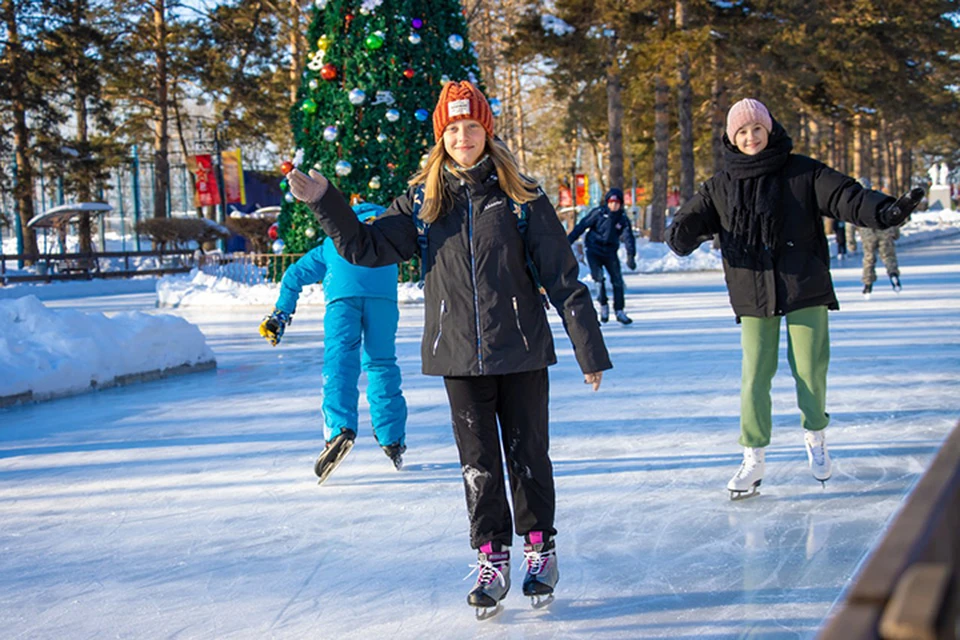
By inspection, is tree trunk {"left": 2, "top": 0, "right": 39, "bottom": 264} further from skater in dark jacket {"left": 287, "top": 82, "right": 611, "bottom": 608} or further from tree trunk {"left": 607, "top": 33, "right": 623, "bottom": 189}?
skater in dark jacket {"left": 287, "top": 82, "right": 611, "bottom": 608}

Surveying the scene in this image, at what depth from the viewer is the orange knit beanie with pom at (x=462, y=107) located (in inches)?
114

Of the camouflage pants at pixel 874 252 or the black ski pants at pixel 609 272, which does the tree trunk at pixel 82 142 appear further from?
the camouflage pants at pixel 874 252

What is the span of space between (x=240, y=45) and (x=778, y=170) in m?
25.6

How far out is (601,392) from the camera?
22.0 ft

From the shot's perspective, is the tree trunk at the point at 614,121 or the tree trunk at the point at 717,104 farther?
the tree trunk at the point at 717,104

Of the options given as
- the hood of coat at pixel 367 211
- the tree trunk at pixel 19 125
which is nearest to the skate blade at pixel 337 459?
the hood of coat at pixel 367 211

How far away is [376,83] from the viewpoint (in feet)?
46.5

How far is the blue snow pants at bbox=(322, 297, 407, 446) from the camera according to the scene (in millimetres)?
4594

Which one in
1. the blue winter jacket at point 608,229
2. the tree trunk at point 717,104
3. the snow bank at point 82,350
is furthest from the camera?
the tree trunk at point 717,104

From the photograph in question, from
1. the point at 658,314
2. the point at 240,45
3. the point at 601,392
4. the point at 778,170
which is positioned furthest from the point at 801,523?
the point at 240,45

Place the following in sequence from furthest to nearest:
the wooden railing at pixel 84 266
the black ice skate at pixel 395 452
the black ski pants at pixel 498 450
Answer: the wooden railing at pixel 84 266, the black ice skate at pixel 395 452, the black ski pants at pixel 498 450

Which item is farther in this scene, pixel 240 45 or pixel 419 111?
pixel 240 45

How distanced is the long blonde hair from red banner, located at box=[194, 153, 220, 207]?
84.3 feet

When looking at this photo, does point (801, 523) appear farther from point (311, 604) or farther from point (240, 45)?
point (240, 45)
